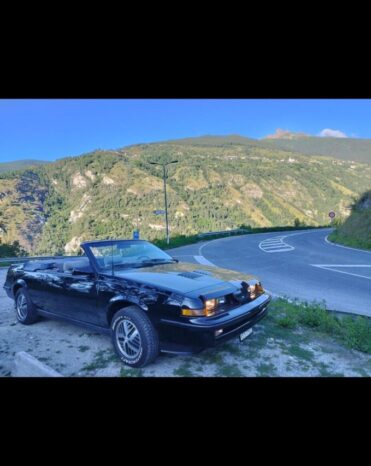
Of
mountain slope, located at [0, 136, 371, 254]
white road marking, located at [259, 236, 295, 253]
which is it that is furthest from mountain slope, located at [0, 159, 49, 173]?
white road marking, located at [259, 236, 295, 253]

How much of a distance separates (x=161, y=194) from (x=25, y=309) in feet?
321

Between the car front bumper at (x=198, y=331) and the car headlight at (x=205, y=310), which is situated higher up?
the car headlight at (x=205, y=310)

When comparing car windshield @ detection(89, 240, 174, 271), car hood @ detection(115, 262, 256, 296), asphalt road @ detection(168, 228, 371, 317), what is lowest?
asphalt road @ detection(168, 228, 371, 317)

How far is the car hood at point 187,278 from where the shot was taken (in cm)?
293

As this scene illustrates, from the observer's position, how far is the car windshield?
3668 millimetres

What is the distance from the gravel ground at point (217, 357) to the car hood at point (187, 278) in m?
0.81

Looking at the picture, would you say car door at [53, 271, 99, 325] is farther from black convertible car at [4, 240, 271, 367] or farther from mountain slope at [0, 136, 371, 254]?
mountain slope at [0, 136, 371, 254]

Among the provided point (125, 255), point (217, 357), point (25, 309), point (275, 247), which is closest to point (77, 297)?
point (125, 255)

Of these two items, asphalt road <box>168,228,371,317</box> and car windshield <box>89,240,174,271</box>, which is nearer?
car windshield <box>89,240,174,271</box>

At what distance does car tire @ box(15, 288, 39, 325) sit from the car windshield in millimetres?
1546

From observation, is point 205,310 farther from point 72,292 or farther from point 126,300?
point 72,292

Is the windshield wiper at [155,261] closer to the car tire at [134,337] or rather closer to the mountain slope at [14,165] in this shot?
the car tire at [134,337]

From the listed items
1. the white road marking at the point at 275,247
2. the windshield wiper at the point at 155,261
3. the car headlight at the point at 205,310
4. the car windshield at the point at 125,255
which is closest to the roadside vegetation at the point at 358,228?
the white road marking at the point at 275,247
